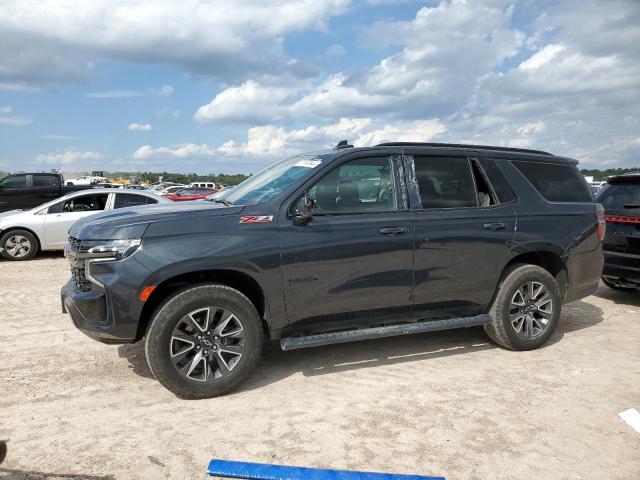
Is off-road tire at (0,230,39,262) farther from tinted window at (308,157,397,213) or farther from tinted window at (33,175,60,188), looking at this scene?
tinted window at (308,157,397,213)

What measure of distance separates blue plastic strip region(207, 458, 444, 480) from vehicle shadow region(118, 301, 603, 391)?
1229 millimetres

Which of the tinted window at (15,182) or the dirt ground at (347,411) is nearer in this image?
the dirt ground at (347,411)

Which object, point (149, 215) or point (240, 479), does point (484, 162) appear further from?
point (240, 479)

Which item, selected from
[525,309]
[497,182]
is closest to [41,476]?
[525,309]

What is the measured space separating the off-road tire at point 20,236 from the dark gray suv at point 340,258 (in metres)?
7.66

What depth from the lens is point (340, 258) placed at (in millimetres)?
4344

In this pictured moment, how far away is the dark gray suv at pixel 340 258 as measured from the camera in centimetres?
392

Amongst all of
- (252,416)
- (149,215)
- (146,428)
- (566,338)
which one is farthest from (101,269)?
(566,338)

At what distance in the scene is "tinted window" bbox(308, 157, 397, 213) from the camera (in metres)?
4.45

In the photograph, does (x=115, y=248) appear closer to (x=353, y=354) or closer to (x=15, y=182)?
(x=353, y=354)

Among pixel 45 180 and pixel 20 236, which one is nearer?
pixel 20 236

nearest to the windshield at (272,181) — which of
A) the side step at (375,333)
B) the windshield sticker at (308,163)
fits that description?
the windshield sticker at (308,163)

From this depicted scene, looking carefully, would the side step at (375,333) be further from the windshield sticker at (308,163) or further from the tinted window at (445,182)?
the windshield sticker at (308,163)

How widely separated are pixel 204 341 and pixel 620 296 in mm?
6791
